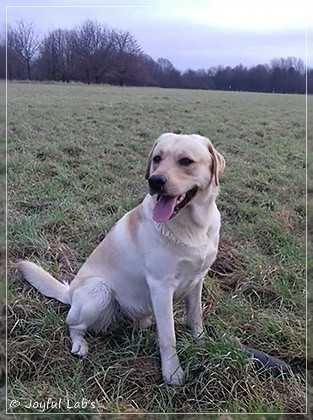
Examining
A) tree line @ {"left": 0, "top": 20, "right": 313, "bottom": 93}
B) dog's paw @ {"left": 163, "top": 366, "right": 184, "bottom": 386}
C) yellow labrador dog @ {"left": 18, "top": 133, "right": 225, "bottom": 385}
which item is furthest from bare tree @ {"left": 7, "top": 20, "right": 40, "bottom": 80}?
dog's paw @ {"left": 163, "top": 366, "right": 184, "bottom": 386}

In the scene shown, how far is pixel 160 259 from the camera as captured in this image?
2.45 meters

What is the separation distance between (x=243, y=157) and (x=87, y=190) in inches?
42.4

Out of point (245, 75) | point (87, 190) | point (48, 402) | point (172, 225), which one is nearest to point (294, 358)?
point (172, 225)

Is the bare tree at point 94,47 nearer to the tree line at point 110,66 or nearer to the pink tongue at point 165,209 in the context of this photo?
the tree line at point 110,66

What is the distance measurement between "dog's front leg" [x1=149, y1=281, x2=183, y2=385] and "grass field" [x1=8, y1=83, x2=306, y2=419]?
0.20ft

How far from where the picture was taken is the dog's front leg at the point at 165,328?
247 centimetres

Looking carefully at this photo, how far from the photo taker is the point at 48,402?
2.20 metres

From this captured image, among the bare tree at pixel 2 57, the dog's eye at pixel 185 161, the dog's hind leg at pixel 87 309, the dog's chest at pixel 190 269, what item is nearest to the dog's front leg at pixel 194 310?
the dog's chest at pixel 190 269

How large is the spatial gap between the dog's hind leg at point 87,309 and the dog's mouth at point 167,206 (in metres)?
0.62

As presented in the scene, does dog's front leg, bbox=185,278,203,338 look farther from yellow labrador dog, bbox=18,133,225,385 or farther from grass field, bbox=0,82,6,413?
grass field, bbox=0,82,6,413

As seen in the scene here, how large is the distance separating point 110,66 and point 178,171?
729mm

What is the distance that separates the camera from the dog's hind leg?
2.65 metres

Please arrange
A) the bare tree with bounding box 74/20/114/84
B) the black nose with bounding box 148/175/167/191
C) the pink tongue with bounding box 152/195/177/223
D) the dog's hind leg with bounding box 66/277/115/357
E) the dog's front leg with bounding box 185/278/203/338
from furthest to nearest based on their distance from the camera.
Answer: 1. the dog's front leg with bounding box 185/278/203/338
2. the dog's hind leg with bounding box 66/277/115/357
3. the bare tree with bounding box 74/20/114/84
4. the pink tongue with bounding box 152/195/177/223
5. the black nose with bounding box 148/175/167/191

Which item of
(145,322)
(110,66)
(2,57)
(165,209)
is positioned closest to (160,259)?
(165,209)
